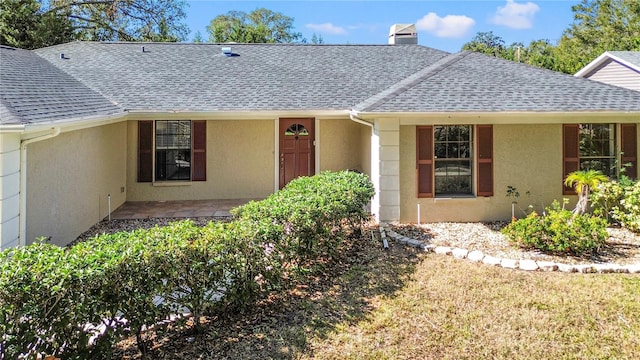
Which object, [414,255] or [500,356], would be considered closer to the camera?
[500,356]

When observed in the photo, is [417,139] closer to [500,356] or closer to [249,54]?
[500,356]

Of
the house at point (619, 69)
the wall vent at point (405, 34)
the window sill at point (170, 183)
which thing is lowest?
the window sill at point (170, 183)

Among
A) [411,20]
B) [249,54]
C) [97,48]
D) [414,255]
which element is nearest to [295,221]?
[414,255]

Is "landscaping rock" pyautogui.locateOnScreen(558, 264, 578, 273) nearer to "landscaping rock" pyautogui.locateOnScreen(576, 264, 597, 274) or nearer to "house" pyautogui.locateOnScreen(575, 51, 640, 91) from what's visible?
"landscaping rock" pyautogui.locateOnScreen(576, 264, 597, 274)

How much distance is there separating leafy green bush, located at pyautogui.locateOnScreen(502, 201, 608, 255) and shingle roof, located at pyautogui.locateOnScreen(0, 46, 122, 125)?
7.76m

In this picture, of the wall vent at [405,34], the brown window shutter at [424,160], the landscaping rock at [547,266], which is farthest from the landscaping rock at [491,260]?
the wall vent at [405,34]

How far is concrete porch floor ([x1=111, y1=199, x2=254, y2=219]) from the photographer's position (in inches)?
388

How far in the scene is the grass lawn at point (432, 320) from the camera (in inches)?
157

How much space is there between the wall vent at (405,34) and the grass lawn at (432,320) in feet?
40.8

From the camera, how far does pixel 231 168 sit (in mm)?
11781

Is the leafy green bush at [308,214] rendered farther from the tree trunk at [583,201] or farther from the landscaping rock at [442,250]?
the tree trunk at [583,201]

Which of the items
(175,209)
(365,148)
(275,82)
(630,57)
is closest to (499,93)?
(365,148)

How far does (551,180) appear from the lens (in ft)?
29.5

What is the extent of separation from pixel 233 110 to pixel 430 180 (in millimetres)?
5145
